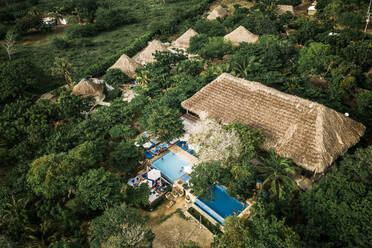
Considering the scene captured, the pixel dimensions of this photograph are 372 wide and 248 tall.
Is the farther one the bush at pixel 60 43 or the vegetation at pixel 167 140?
the bush at pixel 60 43

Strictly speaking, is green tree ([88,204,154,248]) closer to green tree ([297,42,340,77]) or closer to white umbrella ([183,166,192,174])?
white umbrella ([183,166,192,174])

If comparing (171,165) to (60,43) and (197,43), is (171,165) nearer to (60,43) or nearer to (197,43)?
(197,43)

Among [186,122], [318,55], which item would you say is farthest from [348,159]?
[318,55]

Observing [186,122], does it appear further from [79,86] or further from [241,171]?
[79,86]

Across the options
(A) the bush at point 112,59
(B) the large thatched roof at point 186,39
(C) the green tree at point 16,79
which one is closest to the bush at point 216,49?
(B) the large thatched roof at point 186,39

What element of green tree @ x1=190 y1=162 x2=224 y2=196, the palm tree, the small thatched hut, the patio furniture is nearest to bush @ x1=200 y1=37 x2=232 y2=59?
the palm tree

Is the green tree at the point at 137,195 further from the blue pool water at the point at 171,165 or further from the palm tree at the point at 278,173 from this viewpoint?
the palm tree at the point at 278,173
